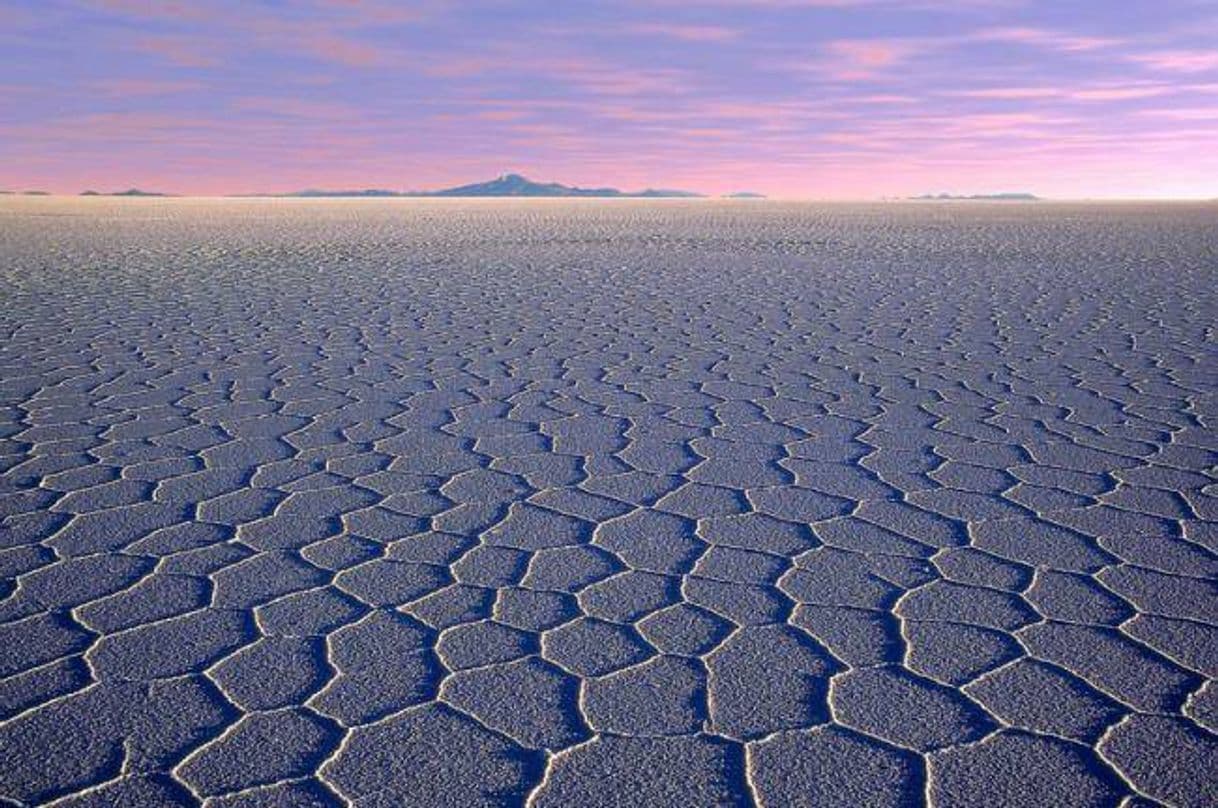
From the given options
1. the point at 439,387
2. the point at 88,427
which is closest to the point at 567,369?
the point at 439,387

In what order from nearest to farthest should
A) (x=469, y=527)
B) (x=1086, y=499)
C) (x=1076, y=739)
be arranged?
(x=1076, y=739)
(x=469, y=527)
(x=1086, y=499)

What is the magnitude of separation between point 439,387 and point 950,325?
3.73 m

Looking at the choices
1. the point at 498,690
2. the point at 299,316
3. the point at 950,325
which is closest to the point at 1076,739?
the point at 498,690

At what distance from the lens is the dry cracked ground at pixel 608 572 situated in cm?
184

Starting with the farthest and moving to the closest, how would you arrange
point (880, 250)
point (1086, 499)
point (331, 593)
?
point (880, 250), point (1086, 499), point (331, 593)

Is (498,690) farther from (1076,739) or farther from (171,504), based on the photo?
(171,504)

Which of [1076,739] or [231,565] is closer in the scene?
[1076,739]

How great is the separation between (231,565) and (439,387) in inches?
93.8

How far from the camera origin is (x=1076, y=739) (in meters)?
1.90

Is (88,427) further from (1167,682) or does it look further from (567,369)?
(1167,682)

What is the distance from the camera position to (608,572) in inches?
106

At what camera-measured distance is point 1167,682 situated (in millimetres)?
2113

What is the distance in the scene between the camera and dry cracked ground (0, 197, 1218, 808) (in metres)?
1.84

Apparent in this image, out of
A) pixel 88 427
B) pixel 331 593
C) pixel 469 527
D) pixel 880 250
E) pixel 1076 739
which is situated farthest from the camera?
pixel 880 250
